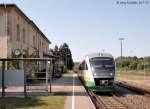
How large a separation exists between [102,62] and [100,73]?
1.12 m

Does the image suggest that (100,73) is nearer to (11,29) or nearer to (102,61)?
(102,61)

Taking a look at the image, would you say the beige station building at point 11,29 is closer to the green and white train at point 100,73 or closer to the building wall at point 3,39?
the building wall at point 3,39

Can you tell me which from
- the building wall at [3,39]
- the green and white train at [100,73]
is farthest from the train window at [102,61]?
the building wall at [3,39]

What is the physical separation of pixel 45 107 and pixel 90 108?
2.04 m

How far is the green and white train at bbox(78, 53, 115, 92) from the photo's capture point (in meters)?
27.5

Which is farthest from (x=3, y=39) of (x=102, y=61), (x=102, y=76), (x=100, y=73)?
(x=102, y=76)

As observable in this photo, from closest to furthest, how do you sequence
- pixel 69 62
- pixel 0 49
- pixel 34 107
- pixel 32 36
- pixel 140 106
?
pixel 34 107
pixel 140 106
pixel 0 49
pixel 32 36
pixel 69 62

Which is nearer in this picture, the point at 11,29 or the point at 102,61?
the point at 102,61

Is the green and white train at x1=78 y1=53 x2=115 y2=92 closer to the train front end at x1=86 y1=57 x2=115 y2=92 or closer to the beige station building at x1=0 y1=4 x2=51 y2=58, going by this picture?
the train front end at x1=86 y1=57 x2=115 y2=92

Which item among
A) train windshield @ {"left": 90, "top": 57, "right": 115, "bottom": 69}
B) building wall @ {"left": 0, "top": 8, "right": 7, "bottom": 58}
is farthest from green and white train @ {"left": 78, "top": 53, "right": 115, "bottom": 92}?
building wall @ {"left": 0, "top": 8, "right": 7, "bottom": 58}

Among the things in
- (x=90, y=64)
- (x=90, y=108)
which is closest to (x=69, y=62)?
(x=90, y=64)

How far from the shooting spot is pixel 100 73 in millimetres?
27781

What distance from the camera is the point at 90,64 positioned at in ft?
94.6

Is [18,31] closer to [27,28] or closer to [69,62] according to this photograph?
[27,28]
